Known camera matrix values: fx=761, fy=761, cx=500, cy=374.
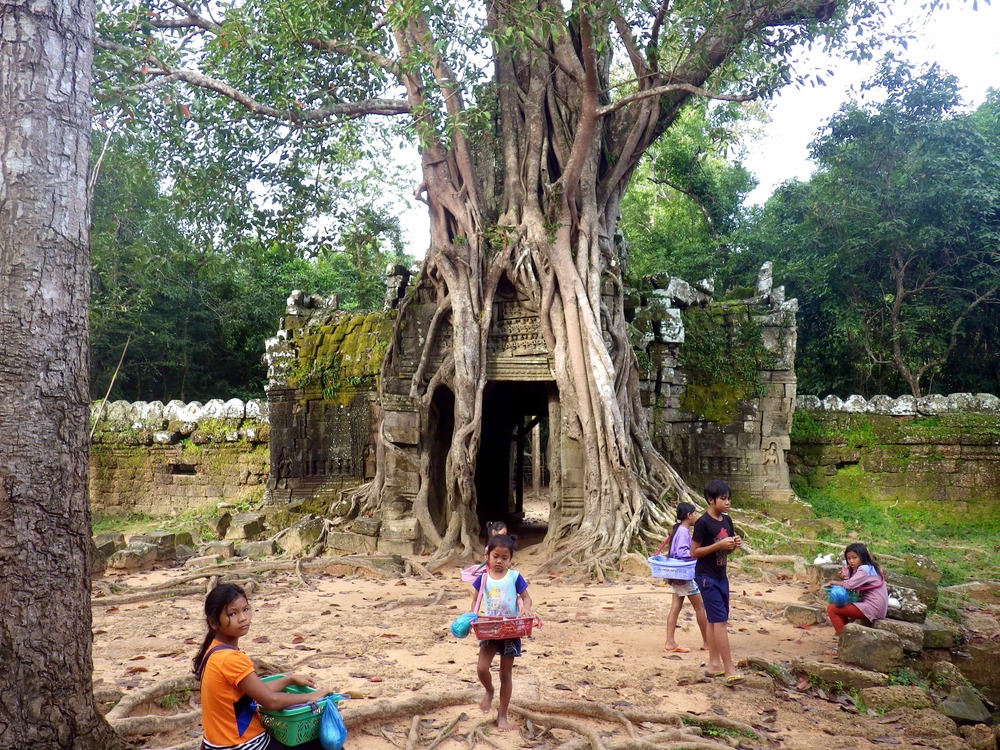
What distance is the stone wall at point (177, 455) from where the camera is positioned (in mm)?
12273

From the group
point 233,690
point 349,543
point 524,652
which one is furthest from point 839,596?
point 349,543

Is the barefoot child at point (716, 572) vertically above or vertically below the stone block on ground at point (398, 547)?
above

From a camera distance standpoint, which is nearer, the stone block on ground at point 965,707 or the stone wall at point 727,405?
the stone block on ground at point 965,707

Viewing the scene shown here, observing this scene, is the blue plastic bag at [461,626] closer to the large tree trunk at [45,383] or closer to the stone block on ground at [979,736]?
the large tree trunk at [45,383]

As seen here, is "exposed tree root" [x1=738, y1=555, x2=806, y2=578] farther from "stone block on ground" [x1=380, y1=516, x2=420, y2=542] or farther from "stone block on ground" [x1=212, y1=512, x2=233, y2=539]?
"stone block on ground" [x1=212, y1=512, x2=233, y2=539]

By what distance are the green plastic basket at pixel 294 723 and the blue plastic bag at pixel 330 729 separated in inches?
0.8

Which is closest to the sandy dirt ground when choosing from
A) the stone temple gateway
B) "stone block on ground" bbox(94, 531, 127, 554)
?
"stone block on ground" bbox(94, 531, 127, 554)

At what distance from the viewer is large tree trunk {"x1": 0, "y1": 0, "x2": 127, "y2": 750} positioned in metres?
2.81

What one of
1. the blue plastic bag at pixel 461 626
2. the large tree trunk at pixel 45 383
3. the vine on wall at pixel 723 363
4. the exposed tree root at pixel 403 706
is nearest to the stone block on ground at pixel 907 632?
the exposed tree root at pixel 403 706

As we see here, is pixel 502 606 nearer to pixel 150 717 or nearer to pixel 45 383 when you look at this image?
pixel 150 717

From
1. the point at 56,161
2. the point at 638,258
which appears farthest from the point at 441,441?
the point at 638,258

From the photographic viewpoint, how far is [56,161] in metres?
3.06

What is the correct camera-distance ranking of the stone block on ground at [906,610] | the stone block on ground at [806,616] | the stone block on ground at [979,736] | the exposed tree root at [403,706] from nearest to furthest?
the stone block on ground at [979,736] → the exposed tree root at [403,706] → the stone block on ground at [906,610] → the stone block on ground at [806,616]

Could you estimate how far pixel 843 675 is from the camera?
14.3ft
